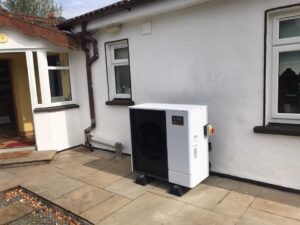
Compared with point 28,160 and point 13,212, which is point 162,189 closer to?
point 13,212

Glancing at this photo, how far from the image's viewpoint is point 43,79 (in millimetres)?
5895

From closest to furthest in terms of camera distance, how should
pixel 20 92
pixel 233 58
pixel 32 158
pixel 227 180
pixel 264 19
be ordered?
pixel 264 19
pixel 233 58
pixel 227 180
pixel 32 158
pixel 20 92

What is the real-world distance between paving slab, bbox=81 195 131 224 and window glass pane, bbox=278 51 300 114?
267 cm

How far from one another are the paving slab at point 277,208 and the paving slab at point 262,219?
0.09m

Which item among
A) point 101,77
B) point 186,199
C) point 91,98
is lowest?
point 186,199

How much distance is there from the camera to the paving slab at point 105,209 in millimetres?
3221

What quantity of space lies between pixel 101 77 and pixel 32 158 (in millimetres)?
2353

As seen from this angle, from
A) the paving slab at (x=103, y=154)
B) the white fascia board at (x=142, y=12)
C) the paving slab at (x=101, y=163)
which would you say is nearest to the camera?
the white fascia board at (x=142, y=12)

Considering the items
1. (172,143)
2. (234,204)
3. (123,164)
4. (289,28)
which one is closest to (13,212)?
(123,164)

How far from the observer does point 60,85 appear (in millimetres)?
6383

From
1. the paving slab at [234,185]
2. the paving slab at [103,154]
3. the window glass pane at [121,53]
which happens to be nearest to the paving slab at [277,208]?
the paving slab at [234,185]

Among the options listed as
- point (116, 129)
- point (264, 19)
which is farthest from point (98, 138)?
point (264, 19)

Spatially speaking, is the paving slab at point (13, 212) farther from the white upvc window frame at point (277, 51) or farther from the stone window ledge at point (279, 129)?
the white upvc window frame at point (277, 51)

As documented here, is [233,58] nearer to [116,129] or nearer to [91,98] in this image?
[116,129]
